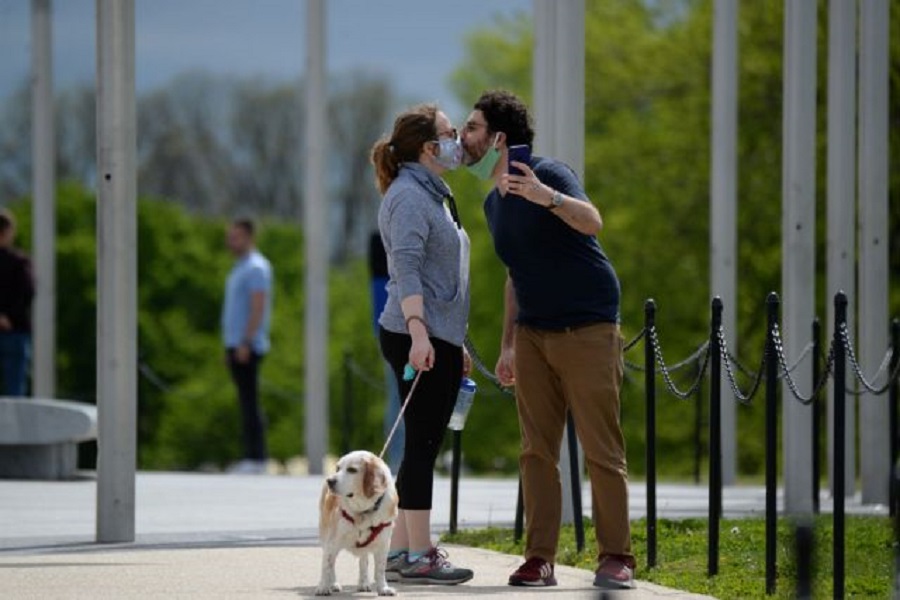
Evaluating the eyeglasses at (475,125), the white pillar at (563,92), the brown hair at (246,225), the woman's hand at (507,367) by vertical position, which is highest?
the white pillar at (563,92)

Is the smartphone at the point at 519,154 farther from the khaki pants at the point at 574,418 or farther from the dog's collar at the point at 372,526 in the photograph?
the dog's collar at the point at 372,526

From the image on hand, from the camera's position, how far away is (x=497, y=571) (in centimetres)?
1093

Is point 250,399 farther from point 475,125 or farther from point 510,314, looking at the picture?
point 475,125

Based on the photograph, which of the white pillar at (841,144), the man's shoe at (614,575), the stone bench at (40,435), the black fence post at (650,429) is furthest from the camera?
the stone bench at (40,435)

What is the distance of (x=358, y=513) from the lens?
9680mm

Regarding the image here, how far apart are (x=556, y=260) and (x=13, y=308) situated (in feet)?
35.6

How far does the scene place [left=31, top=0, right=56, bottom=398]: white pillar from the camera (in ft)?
80.9

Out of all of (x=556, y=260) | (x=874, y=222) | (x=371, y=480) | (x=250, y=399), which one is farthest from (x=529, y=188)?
(x=250, y=399)

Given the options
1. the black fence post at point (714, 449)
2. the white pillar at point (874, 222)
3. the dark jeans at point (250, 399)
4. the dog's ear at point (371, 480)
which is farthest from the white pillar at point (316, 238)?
the dog's ear at point (371, 480)

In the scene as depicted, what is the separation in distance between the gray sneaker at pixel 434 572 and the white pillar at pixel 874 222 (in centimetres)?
713

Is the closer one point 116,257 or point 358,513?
point 358,513

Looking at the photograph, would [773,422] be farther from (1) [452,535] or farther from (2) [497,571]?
(1) [452,535]

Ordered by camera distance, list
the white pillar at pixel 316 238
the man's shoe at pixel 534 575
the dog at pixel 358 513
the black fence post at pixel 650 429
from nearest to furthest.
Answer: the dog at pixel 358 513
the man's shoe at pixel 534 575
the black fence post at pixel 650 429
the white pillar at pixel 316 238

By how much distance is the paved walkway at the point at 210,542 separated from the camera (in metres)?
10.1
